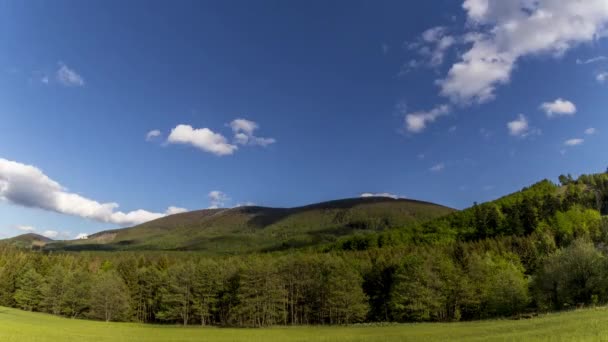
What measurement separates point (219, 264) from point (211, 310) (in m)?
14.3

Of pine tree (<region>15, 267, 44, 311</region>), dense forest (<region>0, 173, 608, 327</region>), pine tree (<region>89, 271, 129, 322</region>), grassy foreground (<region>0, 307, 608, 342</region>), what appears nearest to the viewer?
grassy foreground (<region>0, 307, 608, 342</region>)

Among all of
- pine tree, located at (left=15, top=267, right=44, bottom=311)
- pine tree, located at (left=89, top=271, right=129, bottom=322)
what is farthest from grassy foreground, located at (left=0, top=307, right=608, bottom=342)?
pine tree, located at (left=15, top=267, right=44, bottom=311)

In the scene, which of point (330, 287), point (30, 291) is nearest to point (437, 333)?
point (330, 287)

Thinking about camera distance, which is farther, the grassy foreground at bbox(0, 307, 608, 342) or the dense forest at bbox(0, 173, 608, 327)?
the dense forest at bbox(0, 173, 608, 327)

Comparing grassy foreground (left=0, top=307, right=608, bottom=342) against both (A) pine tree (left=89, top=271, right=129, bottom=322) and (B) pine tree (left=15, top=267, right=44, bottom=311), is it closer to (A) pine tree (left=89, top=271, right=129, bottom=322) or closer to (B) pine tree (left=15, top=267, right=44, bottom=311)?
(A) pine tree (left=89, top=271, right=129, bottom=322)

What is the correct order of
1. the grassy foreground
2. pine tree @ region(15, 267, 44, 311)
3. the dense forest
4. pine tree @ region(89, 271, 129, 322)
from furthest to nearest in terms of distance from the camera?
pine tree @ region(15, 267, 44, 311)
pine tree @ region(89, 271, 129, 322)
the dense forest
the grassy foreground

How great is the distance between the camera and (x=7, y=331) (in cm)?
5450

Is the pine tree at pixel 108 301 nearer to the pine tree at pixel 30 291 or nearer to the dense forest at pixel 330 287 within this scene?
the dense forest at pixel 330 287

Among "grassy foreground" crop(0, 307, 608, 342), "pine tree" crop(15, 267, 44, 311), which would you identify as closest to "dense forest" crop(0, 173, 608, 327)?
"pine tree" crop(15, 267, 44, 311)

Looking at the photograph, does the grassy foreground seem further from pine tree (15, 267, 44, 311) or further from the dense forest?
pine tree (15, 267, 44, 311)

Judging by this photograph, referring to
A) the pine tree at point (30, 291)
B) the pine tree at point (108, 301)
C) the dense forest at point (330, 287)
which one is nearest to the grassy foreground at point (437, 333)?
the dense forest at point (330, 287)

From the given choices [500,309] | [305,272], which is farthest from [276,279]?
[500,309]

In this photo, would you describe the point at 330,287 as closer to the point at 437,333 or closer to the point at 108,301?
the point at 437,333

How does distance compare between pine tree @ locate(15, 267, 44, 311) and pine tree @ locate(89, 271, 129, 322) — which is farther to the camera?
pine tree @ locate(15, 267, 44, 311)
